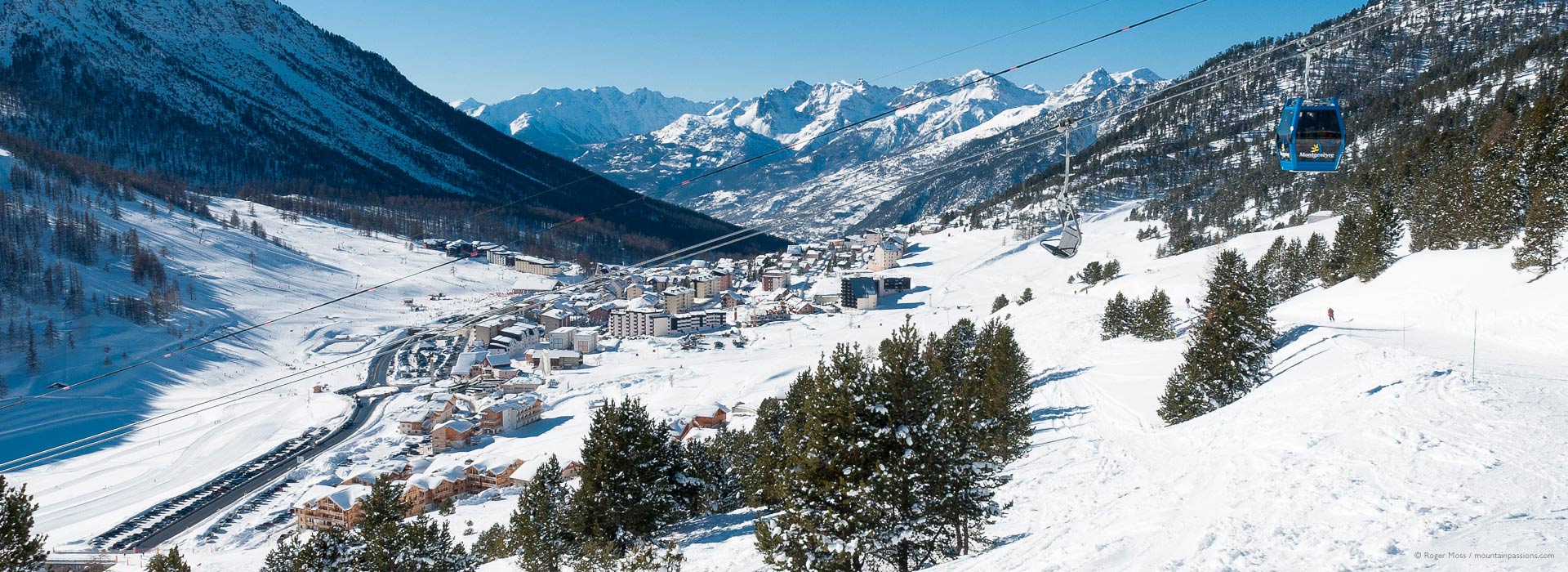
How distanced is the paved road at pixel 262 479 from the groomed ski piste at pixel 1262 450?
5.31ft

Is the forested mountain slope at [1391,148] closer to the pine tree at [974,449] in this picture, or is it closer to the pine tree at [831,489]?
the pine tree at [974,449]

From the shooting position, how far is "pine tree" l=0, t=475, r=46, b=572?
628 inches

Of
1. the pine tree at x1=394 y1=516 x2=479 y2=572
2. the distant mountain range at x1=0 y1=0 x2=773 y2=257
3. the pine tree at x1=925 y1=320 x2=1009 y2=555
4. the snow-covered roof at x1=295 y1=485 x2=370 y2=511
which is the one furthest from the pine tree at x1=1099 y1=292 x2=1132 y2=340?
the distant mountain range at x1=0 y1=0 x2=773 y2=257

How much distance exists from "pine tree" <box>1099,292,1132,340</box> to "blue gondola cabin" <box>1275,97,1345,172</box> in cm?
3471

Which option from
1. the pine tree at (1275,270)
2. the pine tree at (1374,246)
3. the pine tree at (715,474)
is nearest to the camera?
the pine tree at (715,474)

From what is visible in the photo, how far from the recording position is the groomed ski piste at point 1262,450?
10.2m

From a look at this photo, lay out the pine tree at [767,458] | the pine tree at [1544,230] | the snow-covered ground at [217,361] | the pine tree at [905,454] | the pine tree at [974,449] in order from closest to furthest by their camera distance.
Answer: the pine tree at [905,454]
the pine tree at [974,449]
the pine tree at [767,458]
the pine tree at [1544,230]
the snow-covered ground at [217,361]

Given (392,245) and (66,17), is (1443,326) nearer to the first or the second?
(392,245)

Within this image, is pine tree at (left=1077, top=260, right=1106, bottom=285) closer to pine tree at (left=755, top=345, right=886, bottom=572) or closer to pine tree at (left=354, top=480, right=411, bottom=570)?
pine tree at (left=755, top=345, right=886, bottom=572)

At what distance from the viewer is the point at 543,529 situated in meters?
21.7

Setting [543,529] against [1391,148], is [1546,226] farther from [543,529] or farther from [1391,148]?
[1391,148]

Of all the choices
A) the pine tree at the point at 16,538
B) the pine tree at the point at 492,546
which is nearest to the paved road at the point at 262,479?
the pine tree at the point at 492,546

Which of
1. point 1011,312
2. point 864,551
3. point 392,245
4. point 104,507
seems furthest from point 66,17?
point 864,551

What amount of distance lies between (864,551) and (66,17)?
276 m
